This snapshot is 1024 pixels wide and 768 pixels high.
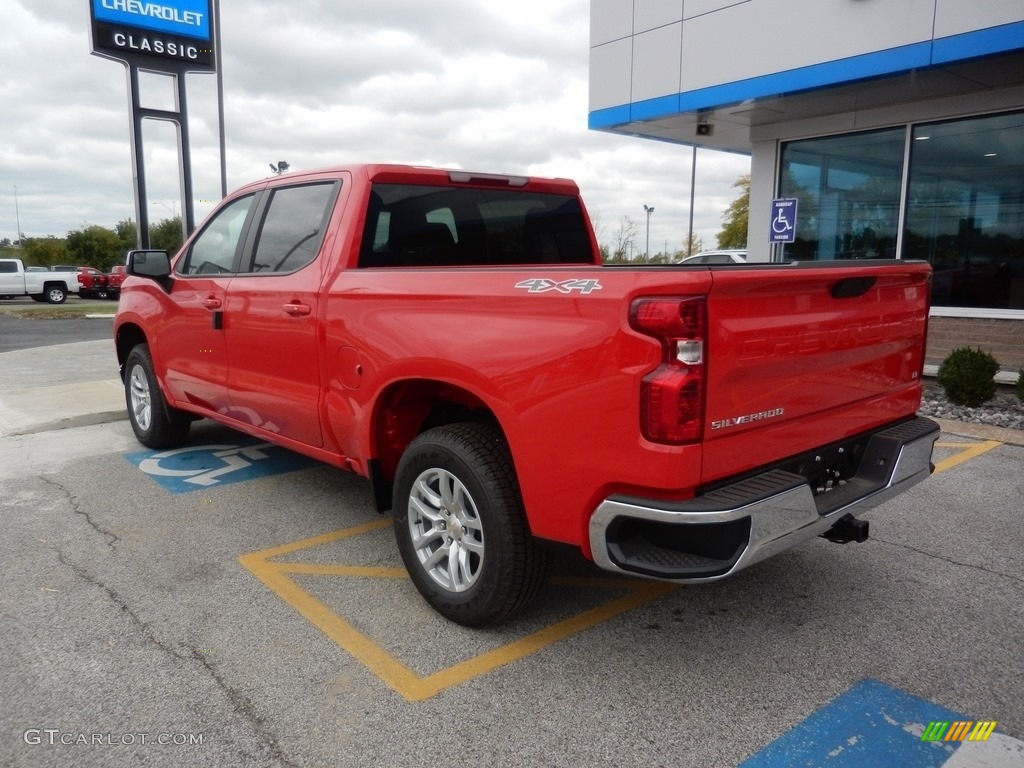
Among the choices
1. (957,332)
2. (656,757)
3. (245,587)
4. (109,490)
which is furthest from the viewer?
(957,332)

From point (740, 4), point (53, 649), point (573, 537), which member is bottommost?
point (53, 649)

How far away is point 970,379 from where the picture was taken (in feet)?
25.4

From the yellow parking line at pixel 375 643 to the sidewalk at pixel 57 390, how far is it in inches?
169

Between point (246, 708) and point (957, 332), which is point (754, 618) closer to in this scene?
point (246, 708)

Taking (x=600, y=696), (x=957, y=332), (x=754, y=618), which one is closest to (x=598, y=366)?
(x=600, y=696)

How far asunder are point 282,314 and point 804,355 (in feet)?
8.63

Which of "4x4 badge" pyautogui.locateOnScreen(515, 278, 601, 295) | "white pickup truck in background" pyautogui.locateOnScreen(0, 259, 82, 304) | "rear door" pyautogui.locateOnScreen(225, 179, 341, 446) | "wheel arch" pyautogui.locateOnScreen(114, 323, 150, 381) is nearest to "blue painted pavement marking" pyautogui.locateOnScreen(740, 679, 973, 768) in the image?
"4x4 badge" pyautogui.locateOnScreen(515, 278, 601, 295)

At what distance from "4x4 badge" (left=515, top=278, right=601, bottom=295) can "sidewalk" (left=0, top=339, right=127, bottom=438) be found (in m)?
5.99

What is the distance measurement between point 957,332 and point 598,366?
30.3ft

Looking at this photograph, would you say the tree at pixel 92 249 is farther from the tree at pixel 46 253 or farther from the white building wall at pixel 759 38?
the white building wall at pixel 759 38

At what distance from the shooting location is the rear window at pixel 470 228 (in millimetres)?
3988

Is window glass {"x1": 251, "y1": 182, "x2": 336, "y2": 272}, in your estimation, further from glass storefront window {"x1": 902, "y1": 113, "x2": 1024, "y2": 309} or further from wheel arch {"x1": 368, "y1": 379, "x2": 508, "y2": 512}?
glass storefront window {"x1": 902, "y1": 113, "x2": 1024, "y2": 309}

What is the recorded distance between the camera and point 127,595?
355cm

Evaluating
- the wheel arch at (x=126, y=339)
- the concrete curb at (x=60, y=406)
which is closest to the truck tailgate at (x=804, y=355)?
the wheel arch at (x=126, y=339)
